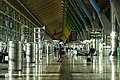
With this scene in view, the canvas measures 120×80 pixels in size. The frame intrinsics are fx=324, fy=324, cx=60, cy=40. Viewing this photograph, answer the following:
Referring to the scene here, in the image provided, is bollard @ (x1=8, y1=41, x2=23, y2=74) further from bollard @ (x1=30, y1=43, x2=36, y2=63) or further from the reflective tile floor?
bollard @ (x1=30, y1=43, x2=36, y2=63)

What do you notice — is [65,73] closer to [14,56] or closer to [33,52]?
[14,56]

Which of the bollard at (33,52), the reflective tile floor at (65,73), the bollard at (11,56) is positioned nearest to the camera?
the reflective tile floor at (65,73)

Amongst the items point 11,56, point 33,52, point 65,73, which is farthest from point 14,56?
point 33,52

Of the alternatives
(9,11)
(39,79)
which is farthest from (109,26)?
(39,79)

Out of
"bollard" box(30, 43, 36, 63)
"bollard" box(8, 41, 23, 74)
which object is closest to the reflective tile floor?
"bollard" box(8, 41, 23, 74)

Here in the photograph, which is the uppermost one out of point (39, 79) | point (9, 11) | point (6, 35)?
point (9, 11)

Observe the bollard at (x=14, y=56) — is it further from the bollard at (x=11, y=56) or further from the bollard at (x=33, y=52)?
the bollard at (x=33, y=52)

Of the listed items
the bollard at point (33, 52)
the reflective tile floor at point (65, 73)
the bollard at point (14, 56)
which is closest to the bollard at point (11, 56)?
the bollard at point (14, 56)

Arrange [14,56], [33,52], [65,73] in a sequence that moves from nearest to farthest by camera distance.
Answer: [65,73]
[14,56]
[33,52]

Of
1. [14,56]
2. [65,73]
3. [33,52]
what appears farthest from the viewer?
[33,52]

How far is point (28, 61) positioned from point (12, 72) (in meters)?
7.91

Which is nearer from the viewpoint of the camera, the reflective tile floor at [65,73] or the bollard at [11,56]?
the reflective tile floor at [65,73]

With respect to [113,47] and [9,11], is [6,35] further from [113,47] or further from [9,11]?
[113,47]

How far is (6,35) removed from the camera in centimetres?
3011
